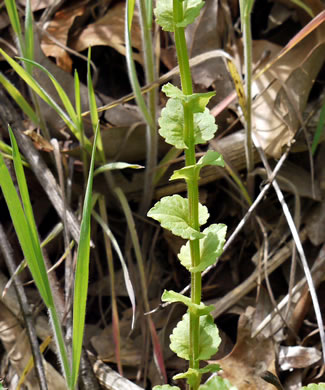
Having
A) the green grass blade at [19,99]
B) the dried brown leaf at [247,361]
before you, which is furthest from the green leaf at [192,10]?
the dried brown leaf at [247,361]

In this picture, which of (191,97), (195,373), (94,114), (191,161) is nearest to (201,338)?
(195,373)

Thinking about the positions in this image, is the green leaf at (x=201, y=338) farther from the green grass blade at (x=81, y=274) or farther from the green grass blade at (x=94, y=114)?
the green grass blade at (x=94, y=114)

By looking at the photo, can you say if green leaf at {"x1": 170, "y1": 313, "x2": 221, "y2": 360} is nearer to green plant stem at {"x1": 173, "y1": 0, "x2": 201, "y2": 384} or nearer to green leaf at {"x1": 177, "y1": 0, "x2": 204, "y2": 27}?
green plant stem at {"x1": 173, "y1": 0, "x2": 201, "y2": 384}

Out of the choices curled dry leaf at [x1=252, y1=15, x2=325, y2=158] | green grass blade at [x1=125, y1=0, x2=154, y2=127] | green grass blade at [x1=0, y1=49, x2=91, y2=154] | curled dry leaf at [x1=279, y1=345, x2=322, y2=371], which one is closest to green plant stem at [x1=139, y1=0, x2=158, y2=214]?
green grass blade at [x1=125, y1=0, x2=154, y2=127]

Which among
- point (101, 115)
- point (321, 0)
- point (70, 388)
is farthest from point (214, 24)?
point (70, 388)

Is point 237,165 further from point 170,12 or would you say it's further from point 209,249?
point 170,12

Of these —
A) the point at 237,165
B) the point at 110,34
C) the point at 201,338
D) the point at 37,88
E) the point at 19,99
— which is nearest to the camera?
the point at 201,338

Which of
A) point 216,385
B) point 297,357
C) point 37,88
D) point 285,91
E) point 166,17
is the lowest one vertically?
point 297,357
